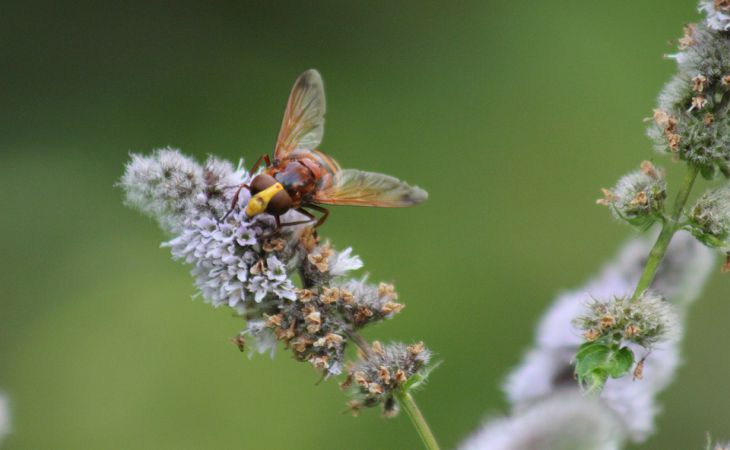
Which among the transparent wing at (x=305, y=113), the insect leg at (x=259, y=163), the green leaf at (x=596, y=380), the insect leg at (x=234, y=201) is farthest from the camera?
the transparent wing at (x=305, y=113)

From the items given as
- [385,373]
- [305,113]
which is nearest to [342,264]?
[385,373]

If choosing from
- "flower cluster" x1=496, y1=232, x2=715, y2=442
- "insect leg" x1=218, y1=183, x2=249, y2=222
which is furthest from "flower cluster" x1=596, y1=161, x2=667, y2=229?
"insect leg" x1=218, y1=183, x2=249, y2=222

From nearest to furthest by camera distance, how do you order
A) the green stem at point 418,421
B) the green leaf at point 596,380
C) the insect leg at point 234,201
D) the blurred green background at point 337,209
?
the green stem at point 418,421
the green leaf at point 596,380
the insect leg at point 234,201
the blurred green background at point 337,209

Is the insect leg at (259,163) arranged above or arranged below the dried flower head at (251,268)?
above

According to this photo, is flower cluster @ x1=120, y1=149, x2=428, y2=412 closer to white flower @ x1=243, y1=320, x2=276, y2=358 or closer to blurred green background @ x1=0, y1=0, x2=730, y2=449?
white flower @ x1=243, y1=320, x2=276, y2=358

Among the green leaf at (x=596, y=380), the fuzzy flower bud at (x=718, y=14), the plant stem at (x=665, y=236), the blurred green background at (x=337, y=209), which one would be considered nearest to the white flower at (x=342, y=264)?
the green leaf at (x=596, y=380)

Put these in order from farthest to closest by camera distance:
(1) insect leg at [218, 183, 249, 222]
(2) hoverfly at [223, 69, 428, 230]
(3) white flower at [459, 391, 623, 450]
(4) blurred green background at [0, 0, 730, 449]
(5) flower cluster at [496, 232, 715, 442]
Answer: (4) blurred green background at [0, 0, 730, 449] < (5) flower cluster at [496, 232, 715, 442] < (2) hoverfly at [223, 69, 428, 230] < (1) insect leg at [218, 183, 249, 222] < (3) white flower at [459, 391, 623, 450]

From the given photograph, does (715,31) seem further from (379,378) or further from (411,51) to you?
(411,51)

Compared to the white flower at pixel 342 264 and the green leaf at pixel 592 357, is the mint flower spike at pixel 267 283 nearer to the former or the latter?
the white flower at pixel 342 264

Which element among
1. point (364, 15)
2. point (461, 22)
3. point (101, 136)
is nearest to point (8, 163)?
point (101, 136)
